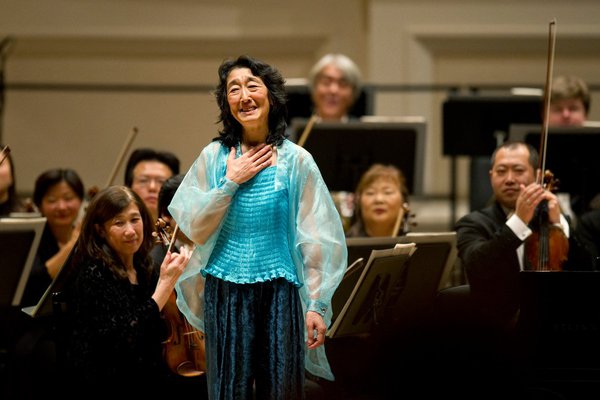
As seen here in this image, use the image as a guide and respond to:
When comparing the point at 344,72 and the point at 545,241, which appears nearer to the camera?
the point at 545,241

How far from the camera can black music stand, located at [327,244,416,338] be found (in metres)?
3.16

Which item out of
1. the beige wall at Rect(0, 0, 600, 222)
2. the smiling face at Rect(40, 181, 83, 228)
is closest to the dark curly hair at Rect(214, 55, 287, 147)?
the smiling face at Rect(40, 181, 83, 228)

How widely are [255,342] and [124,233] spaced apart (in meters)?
0.74

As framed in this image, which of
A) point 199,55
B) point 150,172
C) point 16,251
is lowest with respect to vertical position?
point 16,251

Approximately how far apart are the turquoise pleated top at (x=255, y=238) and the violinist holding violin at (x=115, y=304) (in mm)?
385

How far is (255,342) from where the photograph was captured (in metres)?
2.48

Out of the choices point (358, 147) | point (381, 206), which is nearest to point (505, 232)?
point (381, 206)

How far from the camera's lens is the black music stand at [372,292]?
316 centimetres

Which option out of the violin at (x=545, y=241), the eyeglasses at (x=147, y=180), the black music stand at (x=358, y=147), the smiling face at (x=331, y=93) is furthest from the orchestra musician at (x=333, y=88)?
the violin at (x=545, y=241)

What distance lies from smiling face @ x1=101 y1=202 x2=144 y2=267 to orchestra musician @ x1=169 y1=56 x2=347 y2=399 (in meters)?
0.49

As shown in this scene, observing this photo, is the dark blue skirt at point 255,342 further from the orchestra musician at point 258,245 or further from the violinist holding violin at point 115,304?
the violinist holding violin at point 115,304

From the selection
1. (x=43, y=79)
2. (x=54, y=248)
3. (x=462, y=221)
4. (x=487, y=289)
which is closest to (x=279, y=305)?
(x=487, y=289)

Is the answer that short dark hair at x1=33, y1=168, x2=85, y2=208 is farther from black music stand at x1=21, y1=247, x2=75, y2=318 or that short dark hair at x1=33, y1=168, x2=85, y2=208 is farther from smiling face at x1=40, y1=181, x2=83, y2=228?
black music stand at x1=21, y1=247, x2=75, y2=318

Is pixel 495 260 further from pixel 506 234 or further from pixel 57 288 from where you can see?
pixel 57 288
